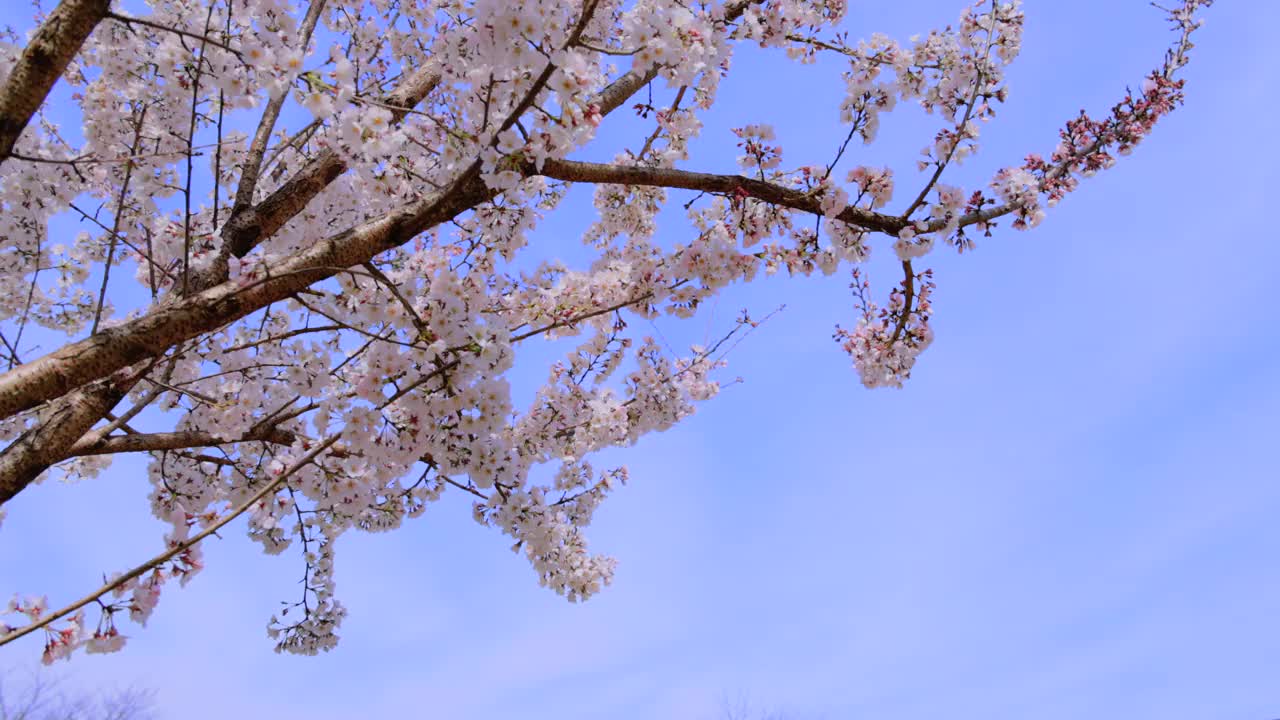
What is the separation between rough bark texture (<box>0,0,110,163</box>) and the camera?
259 cm

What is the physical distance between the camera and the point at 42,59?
2596mm

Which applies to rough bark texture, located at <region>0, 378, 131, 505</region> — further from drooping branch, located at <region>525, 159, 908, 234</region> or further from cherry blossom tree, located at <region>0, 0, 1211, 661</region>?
drooping branch, located at <region>525, 159, 908, 234</region>

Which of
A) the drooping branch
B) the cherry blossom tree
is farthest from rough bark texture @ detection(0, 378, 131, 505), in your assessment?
the drooping branch

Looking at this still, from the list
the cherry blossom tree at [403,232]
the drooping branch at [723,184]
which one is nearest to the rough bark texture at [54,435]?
the cherry blossom tree at [403,232]

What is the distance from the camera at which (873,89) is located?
12.7ft

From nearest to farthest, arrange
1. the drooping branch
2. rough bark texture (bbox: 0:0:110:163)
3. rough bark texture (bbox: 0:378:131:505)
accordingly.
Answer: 1. rough bark texture (bbox: 0:0:110:163)
2. rough bark texture (bbox: 0:378:131:505)
3. the drooping branch

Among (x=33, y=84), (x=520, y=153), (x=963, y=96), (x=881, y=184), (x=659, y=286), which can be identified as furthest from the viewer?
(x=659, y=286)

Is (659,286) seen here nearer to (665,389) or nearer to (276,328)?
(665,389)

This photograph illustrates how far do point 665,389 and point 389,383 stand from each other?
2.53 meters

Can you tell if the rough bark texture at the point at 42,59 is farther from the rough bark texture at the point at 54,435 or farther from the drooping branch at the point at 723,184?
the drooping branch at the point at 723,184

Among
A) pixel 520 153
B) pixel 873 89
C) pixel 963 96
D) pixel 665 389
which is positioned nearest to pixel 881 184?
pixel 873 89

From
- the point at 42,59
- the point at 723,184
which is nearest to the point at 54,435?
the point at 42,59

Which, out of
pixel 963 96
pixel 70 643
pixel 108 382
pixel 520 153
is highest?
pixel 963 96

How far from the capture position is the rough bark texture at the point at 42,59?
259cm
